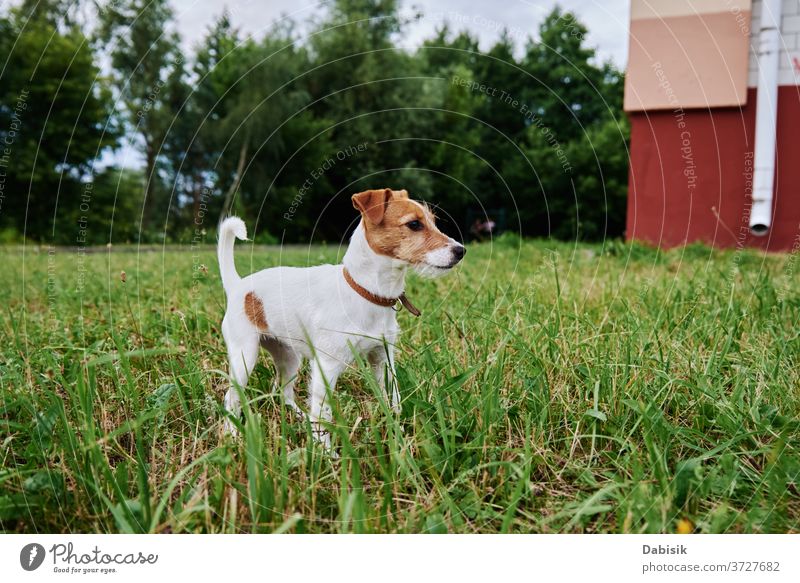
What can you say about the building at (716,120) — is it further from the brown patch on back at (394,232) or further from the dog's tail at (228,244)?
the dog's tail at (228,244)

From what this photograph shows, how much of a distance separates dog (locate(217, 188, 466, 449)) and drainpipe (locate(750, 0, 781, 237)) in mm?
5195

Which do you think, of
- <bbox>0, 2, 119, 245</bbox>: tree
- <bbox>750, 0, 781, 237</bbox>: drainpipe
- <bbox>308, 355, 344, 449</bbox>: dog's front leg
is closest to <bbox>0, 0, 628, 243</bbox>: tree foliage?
<bbox>0, 2, 119, 245</bbox>: tree

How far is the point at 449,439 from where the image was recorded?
1912mm

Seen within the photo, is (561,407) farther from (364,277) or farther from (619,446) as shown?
(364,277)

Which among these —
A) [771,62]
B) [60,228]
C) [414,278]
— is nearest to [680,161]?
[771,62]

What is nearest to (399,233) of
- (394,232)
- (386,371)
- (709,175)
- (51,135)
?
(394,232)

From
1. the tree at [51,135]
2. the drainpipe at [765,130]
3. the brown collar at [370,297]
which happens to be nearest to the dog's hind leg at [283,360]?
the brown collar at [370,297]

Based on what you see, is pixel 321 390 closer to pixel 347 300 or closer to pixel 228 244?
pixel 347 300

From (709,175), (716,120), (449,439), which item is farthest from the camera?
(709,175)

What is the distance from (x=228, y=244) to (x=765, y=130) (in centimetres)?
586

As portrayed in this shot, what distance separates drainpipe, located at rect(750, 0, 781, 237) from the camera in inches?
227

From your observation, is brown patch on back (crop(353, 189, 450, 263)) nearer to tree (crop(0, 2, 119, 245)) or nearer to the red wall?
the red wall

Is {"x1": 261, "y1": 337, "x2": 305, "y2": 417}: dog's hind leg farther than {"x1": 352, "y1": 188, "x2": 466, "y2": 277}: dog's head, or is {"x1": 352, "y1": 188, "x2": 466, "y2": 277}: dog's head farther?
{"x1": 261, "y1": 337, "x2": 305, "y2": 417}: dog's hind leg
